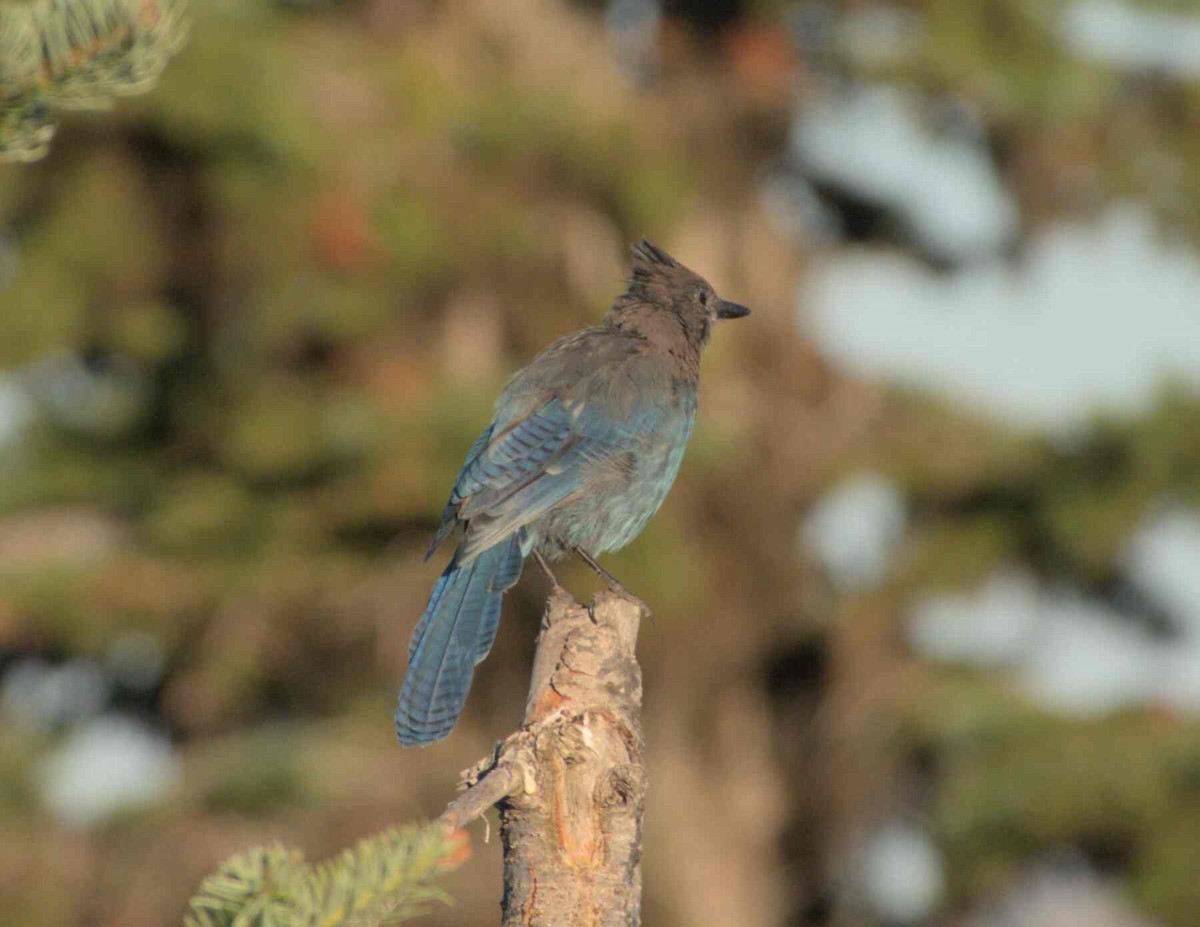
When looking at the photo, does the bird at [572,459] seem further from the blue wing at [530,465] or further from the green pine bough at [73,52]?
the green pine bough at [73,52]

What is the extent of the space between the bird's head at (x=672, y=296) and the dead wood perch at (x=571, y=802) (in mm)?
2240

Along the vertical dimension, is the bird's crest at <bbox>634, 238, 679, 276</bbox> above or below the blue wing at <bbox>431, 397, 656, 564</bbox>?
above

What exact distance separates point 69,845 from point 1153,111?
7.23m

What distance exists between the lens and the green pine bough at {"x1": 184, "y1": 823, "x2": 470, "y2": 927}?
1593 mm

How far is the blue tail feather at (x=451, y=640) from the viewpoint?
10.8ft

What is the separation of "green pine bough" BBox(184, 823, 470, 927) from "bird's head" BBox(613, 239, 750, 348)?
3.23 m

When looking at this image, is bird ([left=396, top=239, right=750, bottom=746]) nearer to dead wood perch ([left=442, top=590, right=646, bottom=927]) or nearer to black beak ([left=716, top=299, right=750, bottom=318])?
black beak ([left=716, top=299, right=750, bottom=318])

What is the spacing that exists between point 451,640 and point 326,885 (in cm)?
197

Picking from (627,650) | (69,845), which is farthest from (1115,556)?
(627,650)

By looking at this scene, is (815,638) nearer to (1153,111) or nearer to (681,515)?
(681,515)

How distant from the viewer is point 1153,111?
11.0 m

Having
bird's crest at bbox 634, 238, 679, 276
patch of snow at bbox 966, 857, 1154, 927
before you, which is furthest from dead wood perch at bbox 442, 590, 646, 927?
patch of snow at bbox 966, 857, 1154, 927

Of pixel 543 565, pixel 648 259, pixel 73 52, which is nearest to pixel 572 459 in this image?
pixel 543 565

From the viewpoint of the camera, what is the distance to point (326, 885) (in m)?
1.61
